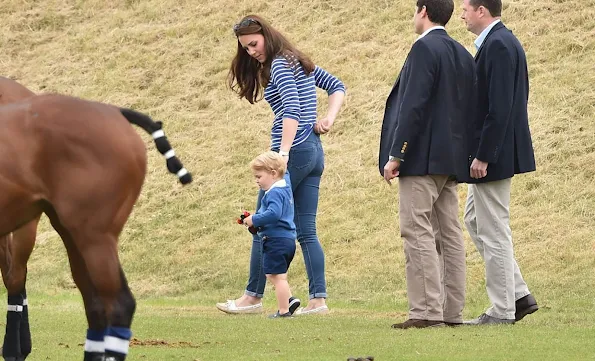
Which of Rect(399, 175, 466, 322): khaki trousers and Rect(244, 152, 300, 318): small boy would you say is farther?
Rect(244, 152, 300, 318): small boy

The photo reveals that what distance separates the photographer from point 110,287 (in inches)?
234

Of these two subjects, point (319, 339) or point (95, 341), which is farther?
point (319, 339)

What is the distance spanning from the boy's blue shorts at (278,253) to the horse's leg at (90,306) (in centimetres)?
316

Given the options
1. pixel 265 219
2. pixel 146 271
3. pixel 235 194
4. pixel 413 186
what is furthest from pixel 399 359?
pixel 235 194

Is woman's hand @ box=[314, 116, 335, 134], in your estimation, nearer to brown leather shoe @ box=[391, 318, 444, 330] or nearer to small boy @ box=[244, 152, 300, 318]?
small boy @ box=[244, 152, 300, 318]

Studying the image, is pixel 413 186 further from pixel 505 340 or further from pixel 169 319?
pixel 169 319

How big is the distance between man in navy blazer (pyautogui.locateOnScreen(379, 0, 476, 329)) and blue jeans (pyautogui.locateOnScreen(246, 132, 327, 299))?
102 centimetres

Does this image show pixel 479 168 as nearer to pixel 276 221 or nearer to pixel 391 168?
pixel 391 168

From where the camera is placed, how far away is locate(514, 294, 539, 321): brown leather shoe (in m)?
9.02

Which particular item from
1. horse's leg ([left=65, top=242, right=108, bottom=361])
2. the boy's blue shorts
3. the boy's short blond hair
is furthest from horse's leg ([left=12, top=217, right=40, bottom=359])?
the boy's blue shorts

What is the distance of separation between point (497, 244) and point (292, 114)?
196 cm

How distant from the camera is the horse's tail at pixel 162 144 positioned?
6.23 metres

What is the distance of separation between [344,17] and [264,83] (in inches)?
502

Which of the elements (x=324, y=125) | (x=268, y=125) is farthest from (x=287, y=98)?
(x=268, y=125)
